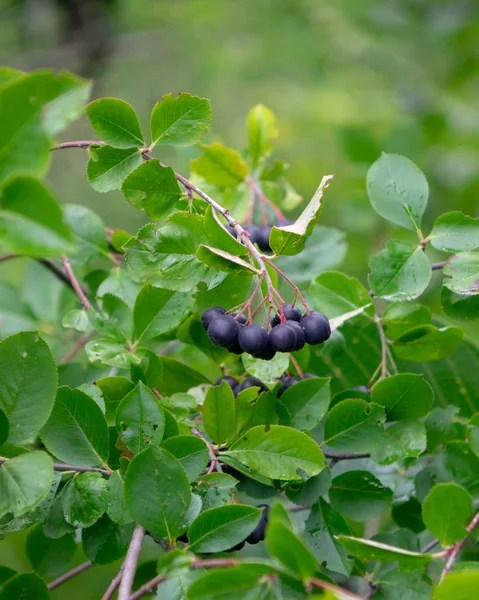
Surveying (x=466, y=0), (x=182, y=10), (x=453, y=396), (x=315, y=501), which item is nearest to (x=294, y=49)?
(x=182, y=10)

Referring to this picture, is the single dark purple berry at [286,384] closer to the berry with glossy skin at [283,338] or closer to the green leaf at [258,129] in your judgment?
the berry with glossy skin at [283,338]

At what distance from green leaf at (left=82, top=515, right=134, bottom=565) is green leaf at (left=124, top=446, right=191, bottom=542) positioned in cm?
12

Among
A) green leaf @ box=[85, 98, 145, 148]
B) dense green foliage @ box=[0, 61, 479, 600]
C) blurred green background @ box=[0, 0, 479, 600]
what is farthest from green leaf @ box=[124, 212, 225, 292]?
blurred green background @ box=[0, 0, 479, 600]

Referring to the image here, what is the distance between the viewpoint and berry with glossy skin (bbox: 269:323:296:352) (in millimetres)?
657

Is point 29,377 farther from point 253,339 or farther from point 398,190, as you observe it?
point 398,190

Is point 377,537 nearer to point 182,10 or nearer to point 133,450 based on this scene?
point 133,450

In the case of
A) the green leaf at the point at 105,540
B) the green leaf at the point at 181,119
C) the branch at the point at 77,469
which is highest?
the green leaf at the point at 181,119

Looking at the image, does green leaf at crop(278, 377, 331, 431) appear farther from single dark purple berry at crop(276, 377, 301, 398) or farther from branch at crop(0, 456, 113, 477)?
branch at crop(0, 456, 113, 477)

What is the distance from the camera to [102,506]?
64cm

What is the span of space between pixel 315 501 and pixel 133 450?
21cm

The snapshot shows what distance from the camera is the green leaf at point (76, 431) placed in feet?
2.16

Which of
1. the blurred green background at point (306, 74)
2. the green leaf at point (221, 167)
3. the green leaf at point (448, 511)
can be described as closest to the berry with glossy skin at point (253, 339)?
the green leaf at point (448, 511)

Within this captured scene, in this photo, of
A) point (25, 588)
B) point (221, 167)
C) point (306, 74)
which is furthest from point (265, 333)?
point (306, 74)

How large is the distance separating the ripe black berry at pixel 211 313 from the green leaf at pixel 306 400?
0.12 meters
